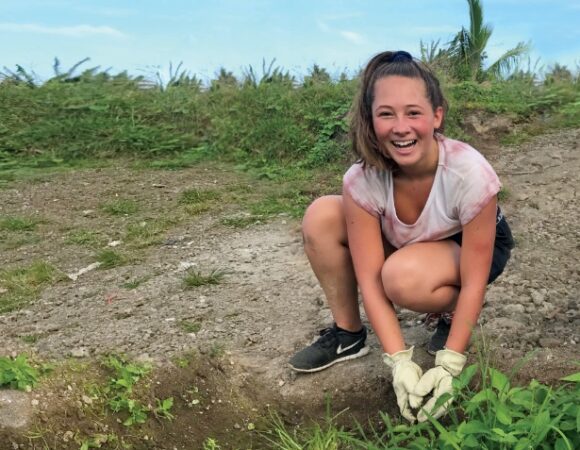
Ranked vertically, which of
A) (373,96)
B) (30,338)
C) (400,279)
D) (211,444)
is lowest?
(211,444)

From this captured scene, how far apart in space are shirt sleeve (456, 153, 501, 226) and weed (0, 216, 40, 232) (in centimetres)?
382

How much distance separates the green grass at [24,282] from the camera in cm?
408

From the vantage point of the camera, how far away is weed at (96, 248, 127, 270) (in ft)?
14.9

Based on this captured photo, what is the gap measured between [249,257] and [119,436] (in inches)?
68.0

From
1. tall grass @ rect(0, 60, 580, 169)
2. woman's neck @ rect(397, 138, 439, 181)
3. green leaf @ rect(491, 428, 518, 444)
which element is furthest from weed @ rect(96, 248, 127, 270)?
green leaf @ rect(491, 428, 518, 444)

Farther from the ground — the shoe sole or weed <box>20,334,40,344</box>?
the shoe sole

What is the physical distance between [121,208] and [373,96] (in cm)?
352

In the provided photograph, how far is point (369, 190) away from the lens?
8.80 ft

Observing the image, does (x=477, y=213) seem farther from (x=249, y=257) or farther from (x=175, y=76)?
(x=175, y=76)

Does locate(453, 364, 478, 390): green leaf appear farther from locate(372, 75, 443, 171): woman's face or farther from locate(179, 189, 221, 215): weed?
locate(179, 189, 221, 215): weed

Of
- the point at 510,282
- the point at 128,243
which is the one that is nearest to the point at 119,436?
the point at 510,282

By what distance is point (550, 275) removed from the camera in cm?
370

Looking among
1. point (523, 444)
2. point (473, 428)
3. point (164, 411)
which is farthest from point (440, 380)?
point (164, 411)

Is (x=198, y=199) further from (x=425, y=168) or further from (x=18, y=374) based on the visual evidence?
(x=425, y=168)
